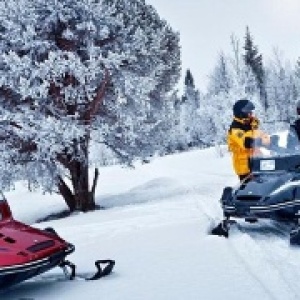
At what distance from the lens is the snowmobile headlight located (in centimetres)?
830

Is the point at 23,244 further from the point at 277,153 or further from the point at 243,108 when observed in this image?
the point at 243,108

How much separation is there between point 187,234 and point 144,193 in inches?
472

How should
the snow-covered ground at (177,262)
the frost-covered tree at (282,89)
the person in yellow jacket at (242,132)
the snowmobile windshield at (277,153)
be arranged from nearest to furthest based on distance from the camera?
the snow-covered ground at (177,262)
the snowmobile windshield at (277,153)
the person in yellow jacket at (242,132)
the frost-covered tree at (282,89)

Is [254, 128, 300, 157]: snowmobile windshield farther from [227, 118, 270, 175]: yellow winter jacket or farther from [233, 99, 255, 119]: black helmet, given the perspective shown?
[233, 99, 255, 119]: black helmet

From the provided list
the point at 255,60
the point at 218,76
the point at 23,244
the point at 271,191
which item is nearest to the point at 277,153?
the point at 271,191

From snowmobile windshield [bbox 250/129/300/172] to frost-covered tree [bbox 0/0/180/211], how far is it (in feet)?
21.0

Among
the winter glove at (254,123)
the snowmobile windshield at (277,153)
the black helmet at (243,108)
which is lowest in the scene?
the snowmobile windshield at (277,153)

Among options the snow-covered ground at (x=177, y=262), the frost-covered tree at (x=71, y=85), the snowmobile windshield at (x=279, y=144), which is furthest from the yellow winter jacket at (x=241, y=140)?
the frost-covered tree at (x=71, y=85)

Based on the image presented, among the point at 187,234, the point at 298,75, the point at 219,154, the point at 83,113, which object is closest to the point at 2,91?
the point at 83,113

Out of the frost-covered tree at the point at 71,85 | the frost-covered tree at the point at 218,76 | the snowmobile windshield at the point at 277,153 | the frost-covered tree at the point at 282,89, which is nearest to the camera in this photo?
the snowmobile windshield at the point at 277,153

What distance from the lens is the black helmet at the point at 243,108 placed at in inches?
360

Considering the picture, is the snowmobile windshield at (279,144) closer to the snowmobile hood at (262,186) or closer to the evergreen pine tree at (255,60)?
the snowmobile hood at (262,186)

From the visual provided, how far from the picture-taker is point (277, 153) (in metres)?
8.41

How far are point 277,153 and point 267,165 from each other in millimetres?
235
